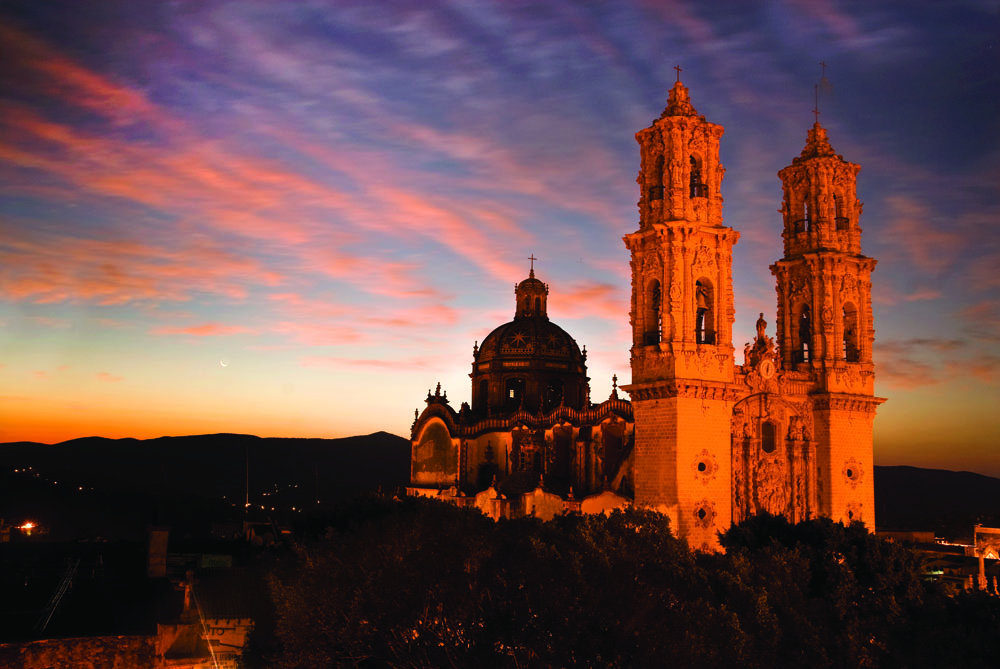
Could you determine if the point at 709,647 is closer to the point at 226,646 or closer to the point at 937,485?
the point at 226,646

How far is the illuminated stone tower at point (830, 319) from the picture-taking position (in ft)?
160

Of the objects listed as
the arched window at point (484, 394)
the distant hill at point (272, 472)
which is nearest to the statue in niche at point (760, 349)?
the arched window at point (484, 394)

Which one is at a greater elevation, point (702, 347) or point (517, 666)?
point (702, 347)

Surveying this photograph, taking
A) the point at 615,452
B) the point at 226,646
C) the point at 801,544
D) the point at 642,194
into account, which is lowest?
the point at 226,646

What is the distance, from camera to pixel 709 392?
4253cm

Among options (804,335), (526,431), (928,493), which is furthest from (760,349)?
(928,493)

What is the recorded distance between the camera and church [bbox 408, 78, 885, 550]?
139 ft

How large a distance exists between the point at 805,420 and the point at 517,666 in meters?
28.1

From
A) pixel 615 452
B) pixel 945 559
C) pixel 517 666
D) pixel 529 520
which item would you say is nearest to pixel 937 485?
pixel 945 559

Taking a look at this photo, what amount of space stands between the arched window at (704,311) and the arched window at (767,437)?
21.2 feet

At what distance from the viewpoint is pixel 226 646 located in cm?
3247

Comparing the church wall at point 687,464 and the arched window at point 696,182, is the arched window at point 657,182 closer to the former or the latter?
the arched window at point 696,182

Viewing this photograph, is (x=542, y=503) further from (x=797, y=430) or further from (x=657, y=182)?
(x=657, y=182)

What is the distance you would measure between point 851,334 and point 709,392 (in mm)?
11852
